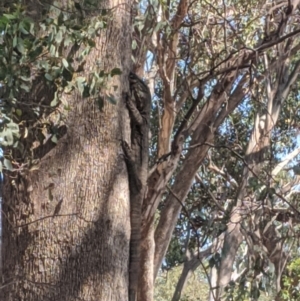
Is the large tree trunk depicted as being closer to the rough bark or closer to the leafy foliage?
the leafy foliage

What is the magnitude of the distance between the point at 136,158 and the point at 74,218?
1.74ft

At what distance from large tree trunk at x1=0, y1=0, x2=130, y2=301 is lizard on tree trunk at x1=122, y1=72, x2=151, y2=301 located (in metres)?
0.13

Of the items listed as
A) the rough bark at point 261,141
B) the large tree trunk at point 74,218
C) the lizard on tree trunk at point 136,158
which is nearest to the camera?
the large tree trunk at point 74,218

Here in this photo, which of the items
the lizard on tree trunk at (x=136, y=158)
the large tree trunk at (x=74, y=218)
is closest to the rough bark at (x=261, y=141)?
the lizard on tree trunk at (x=136, y=158)

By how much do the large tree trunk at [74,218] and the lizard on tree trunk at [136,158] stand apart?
0.42 feet

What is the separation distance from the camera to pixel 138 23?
408 centimetres

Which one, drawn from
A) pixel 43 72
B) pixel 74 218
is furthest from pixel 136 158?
pixel 43 72

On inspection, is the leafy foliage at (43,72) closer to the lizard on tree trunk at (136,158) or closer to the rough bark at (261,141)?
the lizard on tree trunk at (136,158)

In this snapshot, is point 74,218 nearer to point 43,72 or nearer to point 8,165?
point 8,165

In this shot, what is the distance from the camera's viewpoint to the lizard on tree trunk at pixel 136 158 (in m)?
3.26

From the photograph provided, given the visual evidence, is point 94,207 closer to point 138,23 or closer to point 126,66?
point 126,66

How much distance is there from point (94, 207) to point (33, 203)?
273mm

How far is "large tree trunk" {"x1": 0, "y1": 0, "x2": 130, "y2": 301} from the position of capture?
2.85 metres

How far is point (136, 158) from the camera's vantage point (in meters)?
3.29
